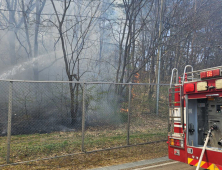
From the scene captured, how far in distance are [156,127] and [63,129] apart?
3.48 metres

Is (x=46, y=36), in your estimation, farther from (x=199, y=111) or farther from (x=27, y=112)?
(x=199, y=111)

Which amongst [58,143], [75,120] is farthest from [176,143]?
[75,120]

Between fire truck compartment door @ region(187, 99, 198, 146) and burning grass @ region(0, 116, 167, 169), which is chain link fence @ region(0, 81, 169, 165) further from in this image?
fire truck compartment door @ region(187, 99, 198, 146)

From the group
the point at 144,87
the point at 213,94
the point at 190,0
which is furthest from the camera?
the point at 190,0

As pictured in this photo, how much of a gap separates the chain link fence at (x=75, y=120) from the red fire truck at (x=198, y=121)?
2325 mm

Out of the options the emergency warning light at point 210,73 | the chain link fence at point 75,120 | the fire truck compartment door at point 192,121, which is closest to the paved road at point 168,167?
the fire truck compartment door at point 192,121

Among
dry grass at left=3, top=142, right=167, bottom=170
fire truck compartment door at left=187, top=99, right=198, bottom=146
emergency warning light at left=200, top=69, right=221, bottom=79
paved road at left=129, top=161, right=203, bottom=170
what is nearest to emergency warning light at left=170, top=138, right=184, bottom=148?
fire truck compartment door at left=187, top=99, right=198, bottom=146

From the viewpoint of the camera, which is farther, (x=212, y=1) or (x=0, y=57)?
(x=212, y=1)

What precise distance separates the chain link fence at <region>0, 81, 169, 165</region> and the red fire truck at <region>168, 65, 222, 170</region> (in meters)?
2.32

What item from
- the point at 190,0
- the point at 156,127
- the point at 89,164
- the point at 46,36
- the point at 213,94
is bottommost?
the point at 89,164

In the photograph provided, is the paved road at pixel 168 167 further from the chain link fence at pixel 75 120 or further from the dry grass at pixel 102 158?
the chain link fence at pixel 75 120

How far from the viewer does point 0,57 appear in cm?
1290

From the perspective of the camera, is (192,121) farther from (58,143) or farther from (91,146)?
(58,143)

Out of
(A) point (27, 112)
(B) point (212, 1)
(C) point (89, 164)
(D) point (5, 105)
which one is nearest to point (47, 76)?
(D) point (5, 105)
